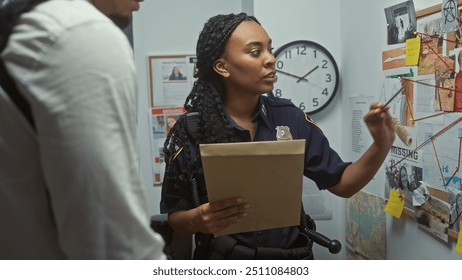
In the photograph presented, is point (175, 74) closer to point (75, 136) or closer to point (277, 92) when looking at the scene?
point (277, 92)

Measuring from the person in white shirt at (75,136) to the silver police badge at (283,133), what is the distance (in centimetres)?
66

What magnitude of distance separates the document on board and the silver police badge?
197 millimetres

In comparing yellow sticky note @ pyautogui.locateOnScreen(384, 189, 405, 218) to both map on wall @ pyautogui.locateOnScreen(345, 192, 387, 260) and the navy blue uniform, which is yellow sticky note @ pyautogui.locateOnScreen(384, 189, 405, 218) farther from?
the navy blue uniform

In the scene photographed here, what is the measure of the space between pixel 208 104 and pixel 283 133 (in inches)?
8.2

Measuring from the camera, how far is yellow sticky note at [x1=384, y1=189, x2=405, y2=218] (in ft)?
4.69

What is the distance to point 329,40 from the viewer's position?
1968 mm

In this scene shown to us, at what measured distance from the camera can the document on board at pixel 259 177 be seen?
32.0 inches

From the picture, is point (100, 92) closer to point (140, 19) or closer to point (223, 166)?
point (223, 166)

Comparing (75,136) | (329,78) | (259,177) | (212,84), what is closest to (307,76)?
(329,78)

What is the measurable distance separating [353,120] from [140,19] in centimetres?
113

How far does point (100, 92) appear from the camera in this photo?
1.32ft

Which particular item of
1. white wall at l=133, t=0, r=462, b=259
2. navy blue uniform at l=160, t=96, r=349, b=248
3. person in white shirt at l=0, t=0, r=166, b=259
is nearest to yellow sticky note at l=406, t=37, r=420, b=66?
white wall at l=133, t=0, r=462, b=259
